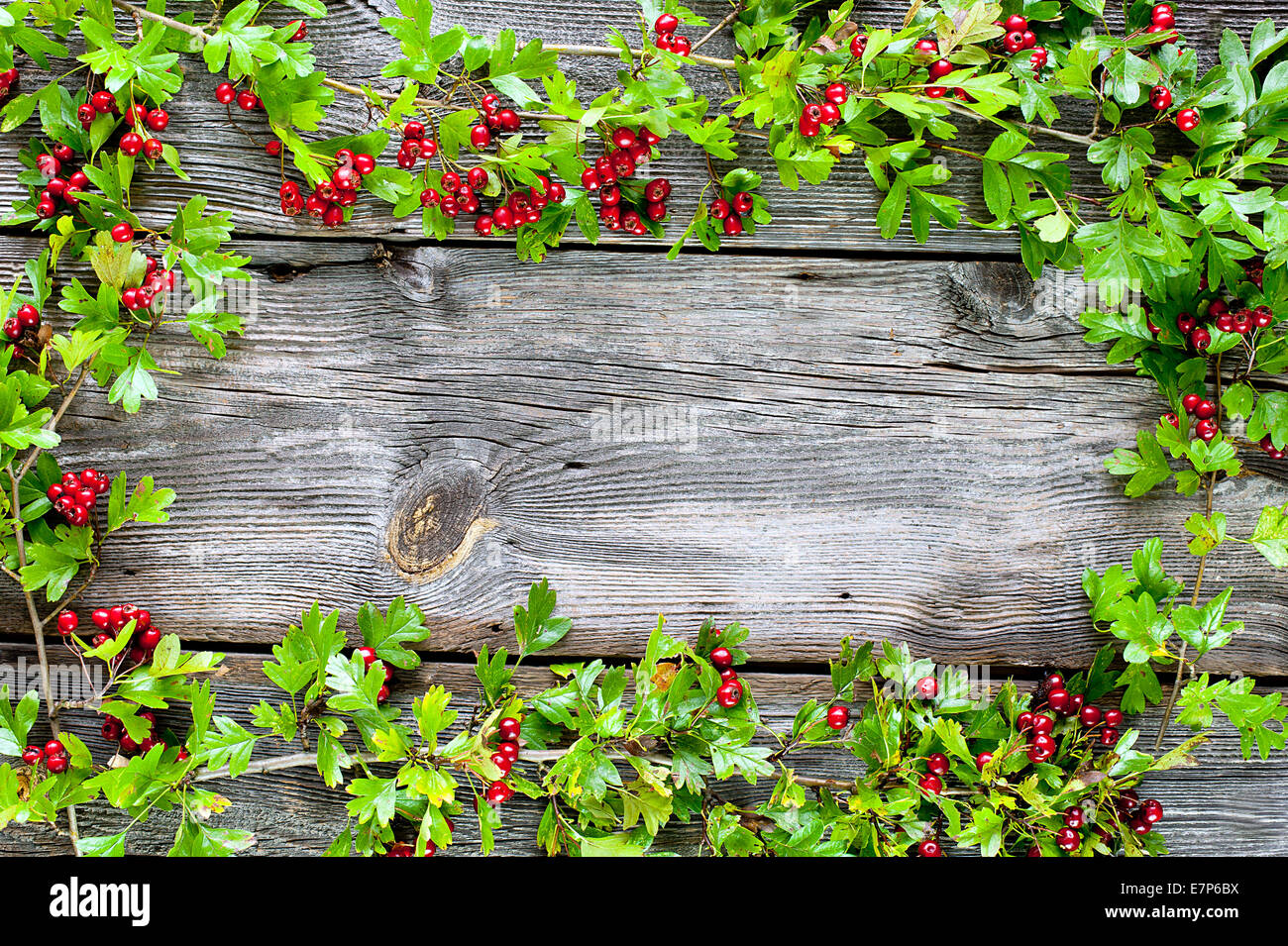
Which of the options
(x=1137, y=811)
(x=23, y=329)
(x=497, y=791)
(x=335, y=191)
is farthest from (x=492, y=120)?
(x=1137, y=811)

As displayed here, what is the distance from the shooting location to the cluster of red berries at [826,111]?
3.66ft

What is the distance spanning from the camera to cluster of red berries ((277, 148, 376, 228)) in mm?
1151

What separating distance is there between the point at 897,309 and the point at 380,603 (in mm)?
985

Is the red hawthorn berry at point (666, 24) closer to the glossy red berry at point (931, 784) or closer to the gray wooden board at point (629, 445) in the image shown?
the gray wooden board at point (629, 445)

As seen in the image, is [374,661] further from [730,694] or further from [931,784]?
[931,784]

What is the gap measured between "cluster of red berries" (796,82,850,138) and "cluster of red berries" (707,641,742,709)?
2.58ft

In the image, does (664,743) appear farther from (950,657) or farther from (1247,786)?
(1247,786)

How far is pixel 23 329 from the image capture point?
1.19 m

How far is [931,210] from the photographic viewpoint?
120 cm

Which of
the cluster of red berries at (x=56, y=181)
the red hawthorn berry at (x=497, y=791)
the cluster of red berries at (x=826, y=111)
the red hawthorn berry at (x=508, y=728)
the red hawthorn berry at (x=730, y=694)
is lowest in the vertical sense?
the red hawthorn berry at (x=497, y=791)

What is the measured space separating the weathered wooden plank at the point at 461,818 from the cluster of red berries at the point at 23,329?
1.61 ft

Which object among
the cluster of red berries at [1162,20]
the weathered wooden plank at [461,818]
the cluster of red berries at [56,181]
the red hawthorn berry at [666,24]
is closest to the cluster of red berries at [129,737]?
the weathered wooden plank at [461,818]

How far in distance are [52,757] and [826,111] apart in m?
1.49

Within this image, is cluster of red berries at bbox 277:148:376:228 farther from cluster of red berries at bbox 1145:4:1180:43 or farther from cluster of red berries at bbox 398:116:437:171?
cluster of red berries at bbox 1145:4:1180:43
